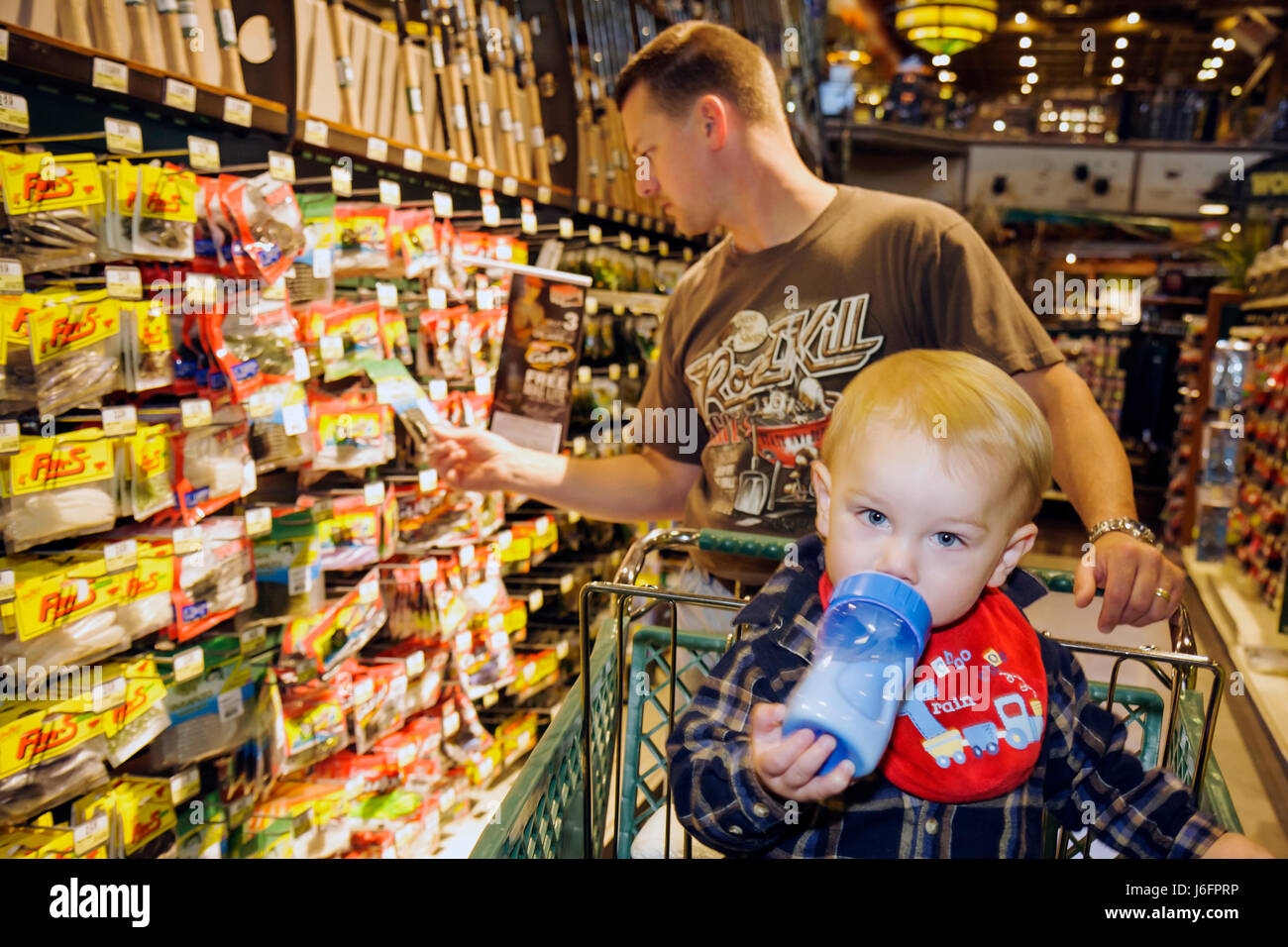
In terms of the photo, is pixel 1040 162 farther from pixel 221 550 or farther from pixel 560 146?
pixel 221 550

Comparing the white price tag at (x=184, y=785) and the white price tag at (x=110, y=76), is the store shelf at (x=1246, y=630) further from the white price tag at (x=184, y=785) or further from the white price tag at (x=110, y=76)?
the white price tag at (x=110, y=76)

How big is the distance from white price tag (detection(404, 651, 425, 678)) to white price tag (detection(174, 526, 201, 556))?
0.93 meters

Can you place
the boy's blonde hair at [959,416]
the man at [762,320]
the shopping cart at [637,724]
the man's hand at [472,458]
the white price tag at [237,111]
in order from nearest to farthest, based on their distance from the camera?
the boy's blonde hair at [959,416]
the shopping cart at [637,724]
the man at [762,320]
the man's hand at [472,458]
the white price tag at [237,111]

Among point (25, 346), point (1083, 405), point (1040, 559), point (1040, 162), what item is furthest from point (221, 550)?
point (1040, 162)

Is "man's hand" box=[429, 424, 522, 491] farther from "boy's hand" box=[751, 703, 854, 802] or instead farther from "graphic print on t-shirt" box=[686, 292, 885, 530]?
"boy's hand" box=[751, 703, 854, 802]

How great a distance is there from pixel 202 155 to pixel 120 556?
2.85 feet

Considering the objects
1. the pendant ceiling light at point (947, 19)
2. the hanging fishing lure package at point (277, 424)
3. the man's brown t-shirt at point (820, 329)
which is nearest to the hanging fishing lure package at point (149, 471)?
the hanging fishing lure package at point (277, 424)

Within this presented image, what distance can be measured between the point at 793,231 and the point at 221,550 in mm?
1490

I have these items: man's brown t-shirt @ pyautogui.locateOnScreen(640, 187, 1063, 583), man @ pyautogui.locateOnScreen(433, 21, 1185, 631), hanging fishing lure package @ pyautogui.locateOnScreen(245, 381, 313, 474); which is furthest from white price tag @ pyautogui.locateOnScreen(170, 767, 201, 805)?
man's brown t-shirt @ pyautogui.locateOnScreen(640, 187, 1063, 583)

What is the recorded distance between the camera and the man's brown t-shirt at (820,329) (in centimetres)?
161

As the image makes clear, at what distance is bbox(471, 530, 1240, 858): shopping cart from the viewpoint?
115cm

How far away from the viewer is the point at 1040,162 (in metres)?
12.4

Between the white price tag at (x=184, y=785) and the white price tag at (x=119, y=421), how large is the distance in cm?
81

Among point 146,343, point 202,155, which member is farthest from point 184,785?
point 202,155
